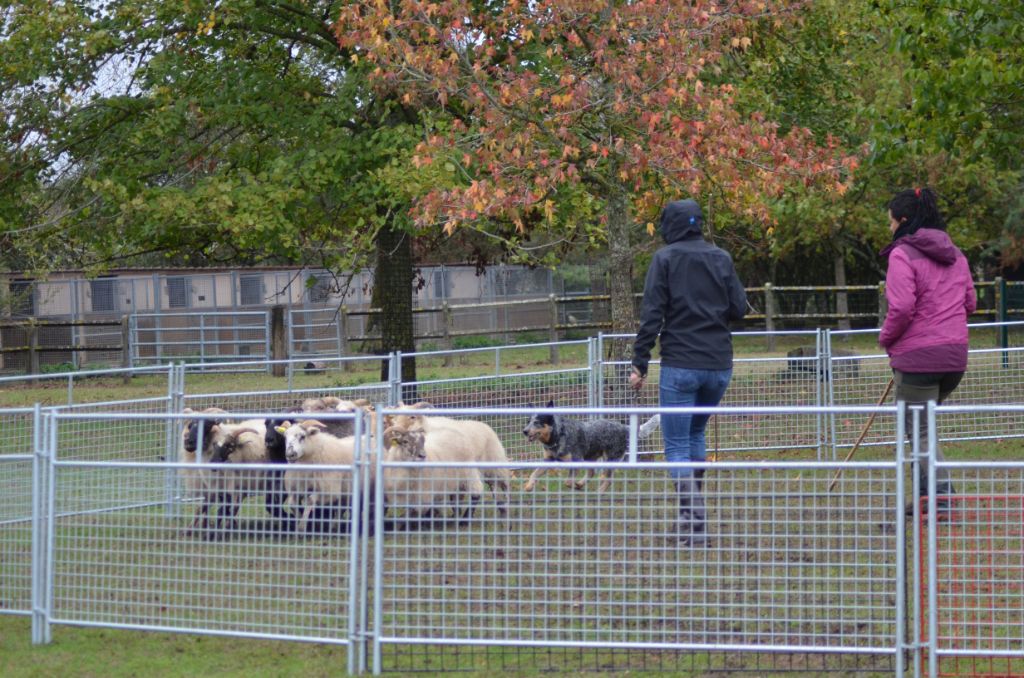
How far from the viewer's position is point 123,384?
79.9ft

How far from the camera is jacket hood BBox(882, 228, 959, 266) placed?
827cm

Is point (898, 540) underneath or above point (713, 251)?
underneath

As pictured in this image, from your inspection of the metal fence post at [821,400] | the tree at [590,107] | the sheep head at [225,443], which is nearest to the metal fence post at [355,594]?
the sheep head at [225,443]

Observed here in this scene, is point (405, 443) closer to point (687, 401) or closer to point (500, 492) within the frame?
point (687, 401)

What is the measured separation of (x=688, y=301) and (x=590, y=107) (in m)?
6.30

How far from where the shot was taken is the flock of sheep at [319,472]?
21.0 ft

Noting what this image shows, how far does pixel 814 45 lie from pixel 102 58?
975 centimetres

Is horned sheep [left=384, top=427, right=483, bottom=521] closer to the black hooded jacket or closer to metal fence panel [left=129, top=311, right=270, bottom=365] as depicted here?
the black hooded jacket

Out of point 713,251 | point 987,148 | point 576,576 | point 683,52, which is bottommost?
point 576,576

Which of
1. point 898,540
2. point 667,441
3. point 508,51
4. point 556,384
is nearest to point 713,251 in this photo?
point 667,441

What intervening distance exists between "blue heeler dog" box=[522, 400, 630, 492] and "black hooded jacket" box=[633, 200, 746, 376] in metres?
2.47

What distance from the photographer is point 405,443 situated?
8750mm

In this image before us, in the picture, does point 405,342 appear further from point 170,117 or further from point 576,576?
point 576,576

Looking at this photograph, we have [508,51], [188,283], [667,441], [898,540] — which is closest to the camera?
[898,540]
